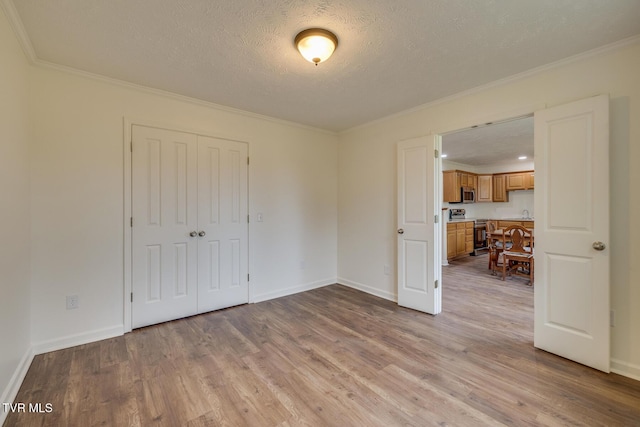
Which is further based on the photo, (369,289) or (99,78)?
(369,289)

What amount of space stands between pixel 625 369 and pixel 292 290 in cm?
333

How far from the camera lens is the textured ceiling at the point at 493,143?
421cm

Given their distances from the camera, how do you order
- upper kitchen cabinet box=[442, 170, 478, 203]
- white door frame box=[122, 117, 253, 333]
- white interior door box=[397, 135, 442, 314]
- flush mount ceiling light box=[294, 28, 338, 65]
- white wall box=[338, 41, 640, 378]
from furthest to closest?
upper kitchen cabinet box=[442, 170, 478, 203]
white interior door box=[397, 135, 442, 314]
white door frame box=[122, 117, 253, 333]
white wall box=[338, 41, 640, 378]
flush mount ceiling light box=[294, 28, 338, 65]

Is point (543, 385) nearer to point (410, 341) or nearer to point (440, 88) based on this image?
point (410, 341)

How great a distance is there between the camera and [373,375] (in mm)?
2078

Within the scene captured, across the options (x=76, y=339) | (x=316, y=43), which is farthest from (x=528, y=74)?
(x=76, y=339)

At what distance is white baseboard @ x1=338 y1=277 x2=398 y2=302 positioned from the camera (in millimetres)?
3778

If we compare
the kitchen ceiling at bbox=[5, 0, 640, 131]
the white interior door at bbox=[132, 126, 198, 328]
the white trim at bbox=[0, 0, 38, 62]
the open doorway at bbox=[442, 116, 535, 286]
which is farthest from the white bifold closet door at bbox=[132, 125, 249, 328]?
the open doorway at bbox=[442, 116, 535, 286]

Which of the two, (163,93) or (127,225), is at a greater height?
(163,93)

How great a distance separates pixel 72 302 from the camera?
2.49 meters

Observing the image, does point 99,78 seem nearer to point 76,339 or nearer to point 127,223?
point 127,223

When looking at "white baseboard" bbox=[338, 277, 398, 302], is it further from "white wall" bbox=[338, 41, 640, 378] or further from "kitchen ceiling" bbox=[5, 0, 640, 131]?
"kitchen ceiling" bbox=[5, 0, 640, 131]

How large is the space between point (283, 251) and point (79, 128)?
8.46ft

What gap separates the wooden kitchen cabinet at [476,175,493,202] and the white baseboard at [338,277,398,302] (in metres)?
5.52
